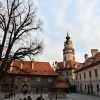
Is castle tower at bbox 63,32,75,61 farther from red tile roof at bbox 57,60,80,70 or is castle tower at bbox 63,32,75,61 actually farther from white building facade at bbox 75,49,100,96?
white building facade at bbox 75,49,100,96

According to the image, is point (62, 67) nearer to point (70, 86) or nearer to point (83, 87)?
point (70, 86)

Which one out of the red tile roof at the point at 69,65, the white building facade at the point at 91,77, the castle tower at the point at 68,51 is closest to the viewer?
the white building facade at the point at 91,77

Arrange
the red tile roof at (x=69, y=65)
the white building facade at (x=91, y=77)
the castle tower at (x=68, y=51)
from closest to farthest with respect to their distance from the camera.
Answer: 1. the white building facade at (x=91, y=77)
2. the red tile roof at (x=69, y=65)
3. the castle tower at (x=68, y=51)

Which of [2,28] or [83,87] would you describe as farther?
[83,87]

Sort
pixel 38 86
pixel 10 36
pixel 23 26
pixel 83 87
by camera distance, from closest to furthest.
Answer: pixel 10 36 < pixel 23 26 < pixel 83 87 < pixel 38 86

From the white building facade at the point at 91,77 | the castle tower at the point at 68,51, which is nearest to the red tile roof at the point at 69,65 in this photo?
the castle tower at the point at 68,51

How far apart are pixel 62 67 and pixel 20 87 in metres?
24.5

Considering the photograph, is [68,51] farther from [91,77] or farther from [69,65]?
[91,77]

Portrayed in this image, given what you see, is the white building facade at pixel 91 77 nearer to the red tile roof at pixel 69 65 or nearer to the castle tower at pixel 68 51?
the red tile roof at pixel 69 65

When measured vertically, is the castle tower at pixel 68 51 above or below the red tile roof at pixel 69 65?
above

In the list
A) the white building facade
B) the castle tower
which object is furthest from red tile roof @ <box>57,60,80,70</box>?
the white building facade

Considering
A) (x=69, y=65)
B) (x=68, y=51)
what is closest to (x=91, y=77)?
(x=69, y=65)

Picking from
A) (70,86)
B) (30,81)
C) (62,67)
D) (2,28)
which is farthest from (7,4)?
(62,67)

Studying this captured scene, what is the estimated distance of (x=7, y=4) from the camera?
15.1m
